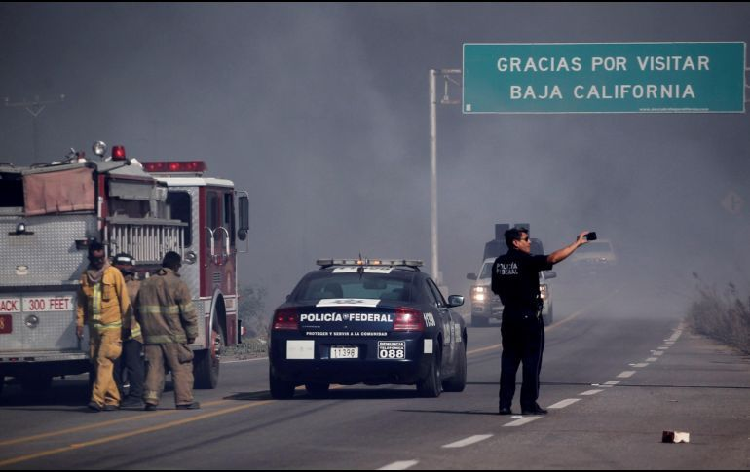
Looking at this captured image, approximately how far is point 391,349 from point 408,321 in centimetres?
39

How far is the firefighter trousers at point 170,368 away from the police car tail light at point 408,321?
2.31m

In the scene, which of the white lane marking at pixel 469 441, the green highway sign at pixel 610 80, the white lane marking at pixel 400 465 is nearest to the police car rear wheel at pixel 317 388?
the white lane marking at pixel 469 441

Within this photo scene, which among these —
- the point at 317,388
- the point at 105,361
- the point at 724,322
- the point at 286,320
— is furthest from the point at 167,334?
the point at 724,322

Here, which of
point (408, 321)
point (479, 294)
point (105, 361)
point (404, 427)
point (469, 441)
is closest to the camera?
point (469, 441)

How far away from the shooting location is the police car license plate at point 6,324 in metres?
16.7

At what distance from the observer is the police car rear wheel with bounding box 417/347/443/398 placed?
1688 centimetres

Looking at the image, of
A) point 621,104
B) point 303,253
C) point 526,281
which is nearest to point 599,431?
point 526,281

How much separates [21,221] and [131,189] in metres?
1.55

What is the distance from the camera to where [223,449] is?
12070 millimetres

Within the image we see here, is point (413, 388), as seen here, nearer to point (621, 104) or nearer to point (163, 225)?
point (163, 225)

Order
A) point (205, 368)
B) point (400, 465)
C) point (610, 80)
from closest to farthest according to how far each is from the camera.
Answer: point (400, 465) → point (205, 368) → point (610, 80)

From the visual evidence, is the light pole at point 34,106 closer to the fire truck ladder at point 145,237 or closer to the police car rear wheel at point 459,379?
the fire truck ladder at point 145,237

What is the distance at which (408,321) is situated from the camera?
1661cm

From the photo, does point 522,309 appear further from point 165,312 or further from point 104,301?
point 104,301
